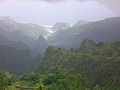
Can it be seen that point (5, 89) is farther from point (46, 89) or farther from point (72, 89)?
point (72, 89)

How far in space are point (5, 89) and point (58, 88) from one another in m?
32.3

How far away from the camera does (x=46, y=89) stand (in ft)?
625

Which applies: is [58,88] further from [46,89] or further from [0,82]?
[0,82]

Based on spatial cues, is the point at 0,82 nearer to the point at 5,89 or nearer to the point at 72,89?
the point at 5,89

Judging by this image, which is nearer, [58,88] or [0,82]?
[0,82]

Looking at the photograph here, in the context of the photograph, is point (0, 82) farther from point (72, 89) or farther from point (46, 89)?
point (72, 89)

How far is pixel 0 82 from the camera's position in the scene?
605 ft

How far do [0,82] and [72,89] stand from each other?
41.5 meters

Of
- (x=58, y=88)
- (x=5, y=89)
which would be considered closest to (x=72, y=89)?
(x=58, y=88)

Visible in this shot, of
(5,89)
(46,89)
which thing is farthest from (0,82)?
(46,89)

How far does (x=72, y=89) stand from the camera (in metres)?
200

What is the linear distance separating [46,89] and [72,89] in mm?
17098

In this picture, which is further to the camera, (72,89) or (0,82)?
(72,89)

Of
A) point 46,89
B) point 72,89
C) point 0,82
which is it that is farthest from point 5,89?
point 72,89
